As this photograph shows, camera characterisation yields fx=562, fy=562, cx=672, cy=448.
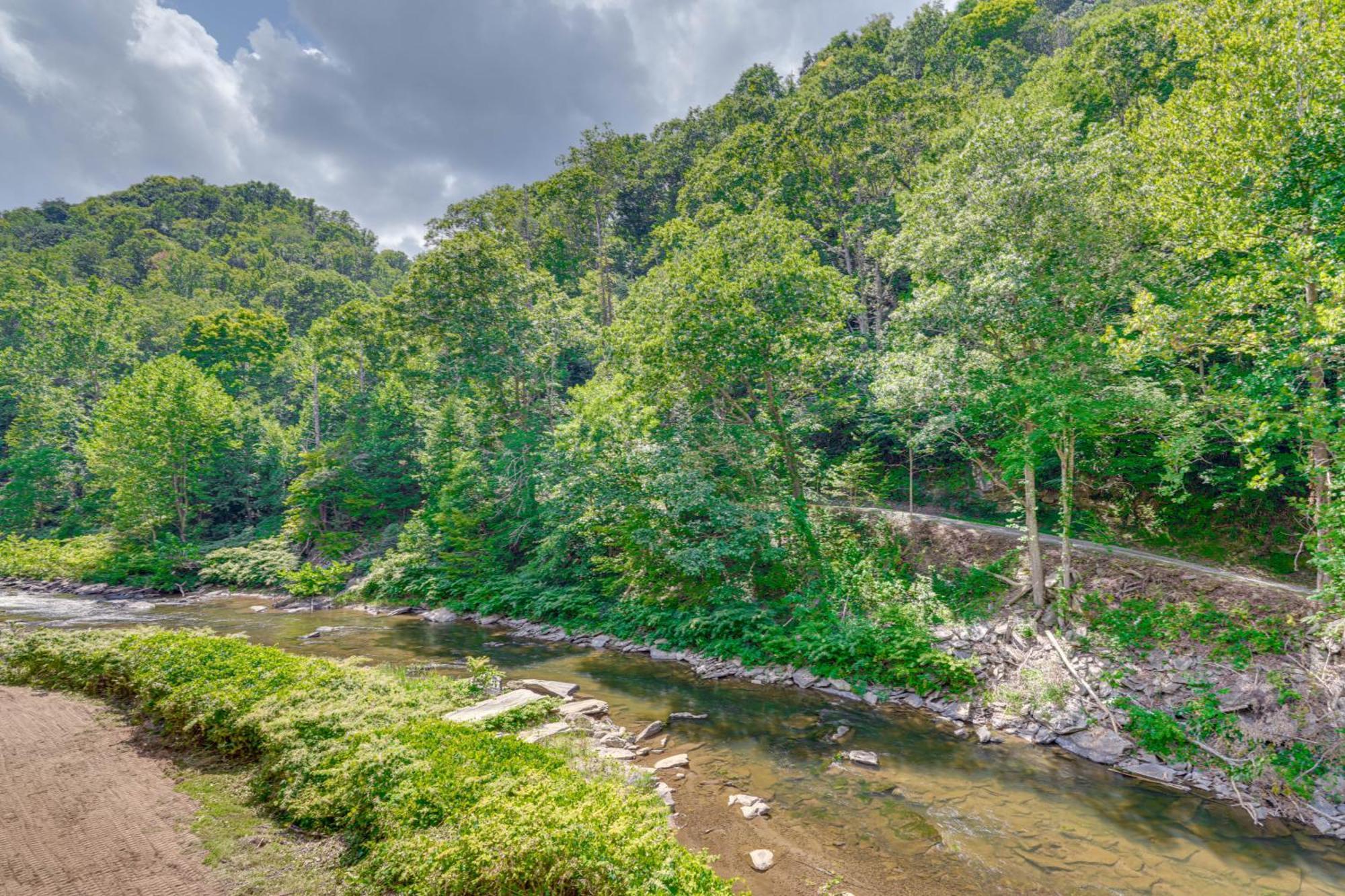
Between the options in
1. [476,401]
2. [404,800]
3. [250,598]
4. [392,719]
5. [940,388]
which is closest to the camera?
[404,800]

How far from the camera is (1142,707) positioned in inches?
428

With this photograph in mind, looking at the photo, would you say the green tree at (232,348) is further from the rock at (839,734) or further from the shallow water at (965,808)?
the rock at (839,734)

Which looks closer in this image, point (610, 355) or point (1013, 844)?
point (1013, 844)

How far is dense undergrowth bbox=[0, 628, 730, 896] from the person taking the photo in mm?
5562

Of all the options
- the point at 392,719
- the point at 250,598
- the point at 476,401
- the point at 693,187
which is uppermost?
the point at 693,187

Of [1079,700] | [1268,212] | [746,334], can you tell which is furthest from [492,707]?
[1268,212]

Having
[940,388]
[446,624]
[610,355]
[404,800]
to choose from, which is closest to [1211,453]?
[940,388]

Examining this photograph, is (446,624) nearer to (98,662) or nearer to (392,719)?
(98,662)

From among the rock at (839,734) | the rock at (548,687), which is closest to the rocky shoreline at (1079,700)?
the rock at (839,734)

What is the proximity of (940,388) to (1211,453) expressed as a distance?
999 centimetres

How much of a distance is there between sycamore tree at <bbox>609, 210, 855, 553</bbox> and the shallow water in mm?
7276

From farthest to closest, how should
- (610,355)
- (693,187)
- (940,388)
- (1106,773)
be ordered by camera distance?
(693,187)
(610,355)
(940,388)
(1106,773)

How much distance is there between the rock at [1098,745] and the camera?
10.4 meters

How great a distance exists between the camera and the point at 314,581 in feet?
89.2
